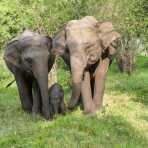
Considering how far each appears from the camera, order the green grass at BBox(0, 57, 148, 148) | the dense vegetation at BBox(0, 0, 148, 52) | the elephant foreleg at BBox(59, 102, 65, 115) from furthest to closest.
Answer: the dense vegetation at BBox(0, 0, 148, 52) → the elephant foreleg at BBox(59, 102, 65, 115) → the green grass at BBox(0, 57, 148, 148)

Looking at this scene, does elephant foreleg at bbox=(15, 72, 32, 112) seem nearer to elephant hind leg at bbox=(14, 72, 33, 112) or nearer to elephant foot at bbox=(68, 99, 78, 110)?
elephant hind leg at bbox=(14, 72, 33, 112)

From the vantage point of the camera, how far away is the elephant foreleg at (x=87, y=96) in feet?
37.1

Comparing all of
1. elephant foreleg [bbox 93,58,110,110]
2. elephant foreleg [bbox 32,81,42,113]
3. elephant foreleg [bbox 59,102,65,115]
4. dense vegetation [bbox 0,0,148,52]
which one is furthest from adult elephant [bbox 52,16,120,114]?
dense vegetation [bbox 0,0,148,52]

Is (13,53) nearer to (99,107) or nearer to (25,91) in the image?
(25,91)

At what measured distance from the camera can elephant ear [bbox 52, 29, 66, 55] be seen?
11.3m

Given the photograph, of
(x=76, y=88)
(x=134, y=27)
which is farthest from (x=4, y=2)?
(x=76, y=88)

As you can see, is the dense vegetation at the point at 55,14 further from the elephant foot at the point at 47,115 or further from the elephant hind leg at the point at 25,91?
the elephant foot at the point at 47,115

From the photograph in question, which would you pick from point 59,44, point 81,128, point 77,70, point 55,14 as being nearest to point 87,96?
point 77,70

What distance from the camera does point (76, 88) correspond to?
10797mm

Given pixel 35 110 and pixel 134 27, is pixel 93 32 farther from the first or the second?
pixel 134 27

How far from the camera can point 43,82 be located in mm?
11008

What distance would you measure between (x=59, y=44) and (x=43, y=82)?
0.95 metres

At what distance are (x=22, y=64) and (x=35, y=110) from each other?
1.04m

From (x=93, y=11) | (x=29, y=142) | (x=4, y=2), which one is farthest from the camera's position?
(x=93, y=11)
